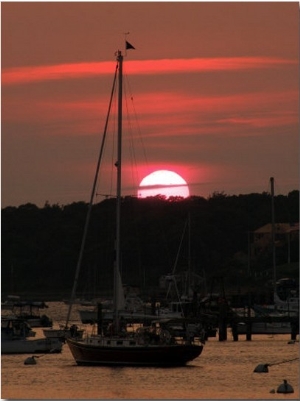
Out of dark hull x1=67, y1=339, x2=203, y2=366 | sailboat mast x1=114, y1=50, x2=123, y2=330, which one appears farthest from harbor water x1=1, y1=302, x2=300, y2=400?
sailboat mast x1=114, y1=50, x2=123, y2=330

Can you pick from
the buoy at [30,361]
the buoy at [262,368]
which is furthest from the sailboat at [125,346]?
the buoy at [30,361]

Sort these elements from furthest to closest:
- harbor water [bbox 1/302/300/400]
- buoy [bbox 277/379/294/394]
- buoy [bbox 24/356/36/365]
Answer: buoy [bbox 24/356/36/365] < harbor water [bbox 1/302/300/400] < buoy [bbox 277/379/294/394]

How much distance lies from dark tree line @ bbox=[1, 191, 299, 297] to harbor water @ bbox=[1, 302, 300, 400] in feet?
344

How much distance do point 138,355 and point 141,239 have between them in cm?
12482

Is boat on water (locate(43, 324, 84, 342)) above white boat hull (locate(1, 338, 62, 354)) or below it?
above

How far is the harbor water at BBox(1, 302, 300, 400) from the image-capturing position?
52.2m

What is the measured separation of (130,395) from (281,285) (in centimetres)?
8074

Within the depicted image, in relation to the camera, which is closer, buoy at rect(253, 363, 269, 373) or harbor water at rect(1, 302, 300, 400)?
harbor water at rect(1, 302, 300, 400)

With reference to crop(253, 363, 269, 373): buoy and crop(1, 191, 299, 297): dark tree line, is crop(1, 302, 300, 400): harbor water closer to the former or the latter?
crop(253, 363, 269, 373): buoy

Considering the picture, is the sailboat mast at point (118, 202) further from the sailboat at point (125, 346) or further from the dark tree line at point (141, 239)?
the dark tree line at point (141, 239)

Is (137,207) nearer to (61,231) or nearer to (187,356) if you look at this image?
(61,231)

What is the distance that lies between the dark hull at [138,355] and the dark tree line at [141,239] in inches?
4362

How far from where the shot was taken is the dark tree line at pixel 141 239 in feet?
582

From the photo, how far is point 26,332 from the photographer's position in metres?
76.6
